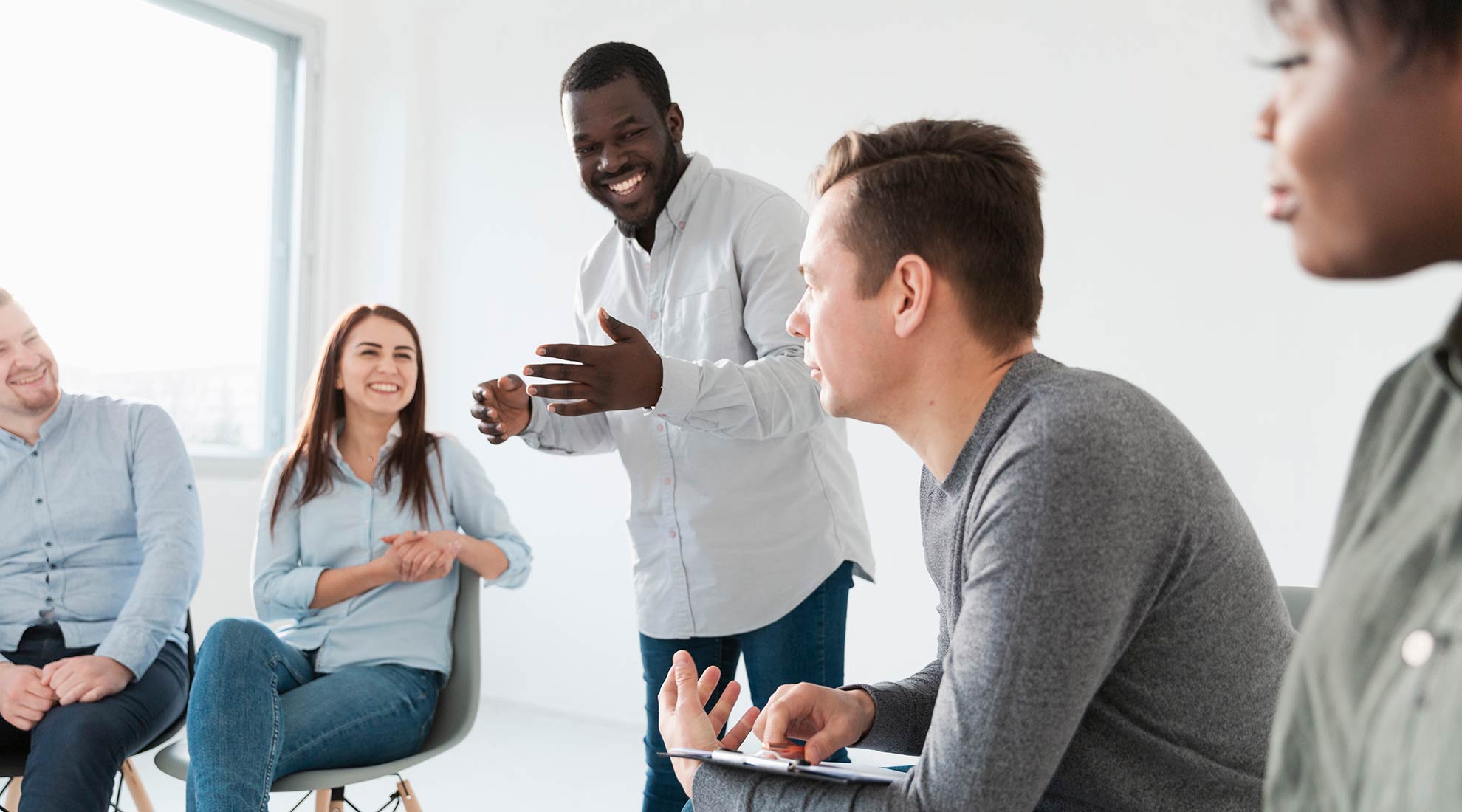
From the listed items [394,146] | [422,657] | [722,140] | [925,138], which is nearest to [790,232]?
[925,138]

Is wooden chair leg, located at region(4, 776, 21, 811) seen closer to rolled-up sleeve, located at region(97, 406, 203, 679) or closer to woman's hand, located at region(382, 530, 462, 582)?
rolled-up sleeve, located at region(97, 406, 203, 679)

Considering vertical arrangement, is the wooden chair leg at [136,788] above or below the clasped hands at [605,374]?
below

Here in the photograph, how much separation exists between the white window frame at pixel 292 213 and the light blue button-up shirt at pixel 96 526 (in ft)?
6.55

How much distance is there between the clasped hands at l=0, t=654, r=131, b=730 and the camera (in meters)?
1.89

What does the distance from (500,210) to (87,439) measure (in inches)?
91.1

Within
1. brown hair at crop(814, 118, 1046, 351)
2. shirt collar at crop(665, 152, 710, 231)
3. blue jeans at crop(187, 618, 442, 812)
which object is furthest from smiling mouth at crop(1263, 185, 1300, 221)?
blue jeans at crop(187, 618, 442, 812)

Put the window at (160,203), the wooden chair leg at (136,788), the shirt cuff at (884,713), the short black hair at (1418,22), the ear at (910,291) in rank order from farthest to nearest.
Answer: the window at (160,203), the wooden chair leg at (136,788), the shirt cuff at (884,713), the ear at (910,291), the short black hair at (1418,22)

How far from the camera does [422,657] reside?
2.17 meters

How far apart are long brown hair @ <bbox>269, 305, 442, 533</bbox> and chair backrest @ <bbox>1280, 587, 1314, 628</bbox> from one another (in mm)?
1650

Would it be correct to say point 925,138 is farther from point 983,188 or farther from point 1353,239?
point 1353,239

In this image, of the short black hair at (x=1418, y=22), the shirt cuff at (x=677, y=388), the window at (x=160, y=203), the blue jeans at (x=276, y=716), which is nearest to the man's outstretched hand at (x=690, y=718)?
the shirt cuff at (x=677, y=388)

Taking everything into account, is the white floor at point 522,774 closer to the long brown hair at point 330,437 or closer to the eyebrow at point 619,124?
the long brown hair at point 330,437

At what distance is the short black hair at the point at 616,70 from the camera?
1.88 metres

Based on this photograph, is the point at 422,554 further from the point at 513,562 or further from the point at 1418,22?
the point at 1418,22
